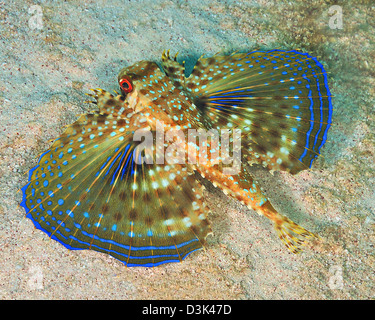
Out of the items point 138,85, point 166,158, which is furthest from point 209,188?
point 138,85

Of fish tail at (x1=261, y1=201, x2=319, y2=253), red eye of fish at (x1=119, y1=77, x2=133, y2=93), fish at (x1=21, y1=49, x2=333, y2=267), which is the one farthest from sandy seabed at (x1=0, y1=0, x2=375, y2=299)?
red eye of fish at (x1=119, y1=77, x2=133, y2=93)

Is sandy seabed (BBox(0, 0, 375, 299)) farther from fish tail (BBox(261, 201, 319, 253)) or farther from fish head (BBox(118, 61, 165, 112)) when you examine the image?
fish head (BBox(118, 61, 165, 112))

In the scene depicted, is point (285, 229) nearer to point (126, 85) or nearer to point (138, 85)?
point (138, 85)

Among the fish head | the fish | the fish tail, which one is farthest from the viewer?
the fish head

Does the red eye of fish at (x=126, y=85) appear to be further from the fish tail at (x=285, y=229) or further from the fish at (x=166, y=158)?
the fish tail at (x=285, y=229)

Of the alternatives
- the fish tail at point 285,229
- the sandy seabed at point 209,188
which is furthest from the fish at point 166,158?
the sandy seabed at point 209,188

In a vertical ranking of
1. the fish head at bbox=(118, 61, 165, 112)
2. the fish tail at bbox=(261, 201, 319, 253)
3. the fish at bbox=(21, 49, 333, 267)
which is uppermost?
the fish head at bbox=(118, 61, 165, 112)

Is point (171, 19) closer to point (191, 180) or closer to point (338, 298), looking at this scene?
point (191, 180)
